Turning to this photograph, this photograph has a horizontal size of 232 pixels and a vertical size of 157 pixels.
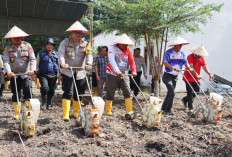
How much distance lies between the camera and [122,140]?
416 centimetres

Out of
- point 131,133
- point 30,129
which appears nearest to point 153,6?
point 131,133

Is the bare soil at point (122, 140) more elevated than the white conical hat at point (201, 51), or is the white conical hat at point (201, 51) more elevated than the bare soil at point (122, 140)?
the white conical hat at point (201, 51)

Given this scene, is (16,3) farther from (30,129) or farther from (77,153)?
(77,153)

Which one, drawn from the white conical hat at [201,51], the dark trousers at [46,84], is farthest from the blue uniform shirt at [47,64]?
the white conical hat at [201,51]

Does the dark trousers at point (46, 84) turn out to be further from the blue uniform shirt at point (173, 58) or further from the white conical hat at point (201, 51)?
the white conical hat at point (201, 51)

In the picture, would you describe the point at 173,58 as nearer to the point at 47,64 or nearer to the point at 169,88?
the point at 169,88

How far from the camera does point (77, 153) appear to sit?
3.43 meters

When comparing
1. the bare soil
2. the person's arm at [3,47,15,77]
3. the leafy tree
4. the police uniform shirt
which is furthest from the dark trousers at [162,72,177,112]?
the person's arm at [3,47,15,77]

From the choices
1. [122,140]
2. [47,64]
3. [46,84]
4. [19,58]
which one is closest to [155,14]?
[47,64]

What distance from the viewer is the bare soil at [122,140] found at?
3634 millimetres

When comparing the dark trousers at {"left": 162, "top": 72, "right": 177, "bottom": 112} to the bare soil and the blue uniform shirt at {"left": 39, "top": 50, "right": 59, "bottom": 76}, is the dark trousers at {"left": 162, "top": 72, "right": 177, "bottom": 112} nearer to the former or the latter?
the bare soil

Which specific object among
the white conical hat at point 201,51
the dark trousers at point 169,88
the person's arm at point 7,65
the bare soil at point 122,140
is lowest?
the bare soil at point 122,140

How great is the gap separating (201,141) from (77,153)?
2183mm

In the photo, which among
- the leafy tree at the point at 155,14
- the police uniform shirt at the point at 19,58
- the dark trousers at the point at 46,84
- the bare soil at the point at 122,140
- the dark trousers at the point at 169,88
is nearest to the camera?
the bare soil at the point at 122,140
